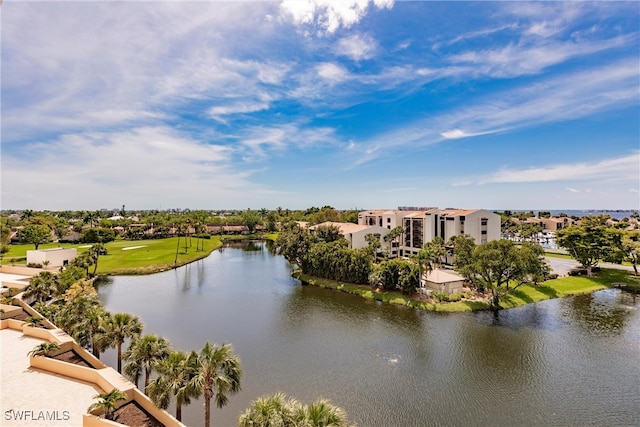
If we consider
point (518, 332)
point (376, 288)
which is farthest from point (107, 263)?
point (518, 332)

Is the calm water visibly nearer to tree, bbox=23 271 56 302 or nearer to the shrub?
the shrub

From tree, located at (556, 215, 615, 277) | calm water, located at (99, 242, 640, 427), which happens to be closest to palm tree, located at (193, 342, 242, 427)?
calm water, located at (99, 242, 640, 427)

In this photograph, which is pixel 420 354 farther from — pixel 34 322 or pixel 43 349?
pixel 34 322

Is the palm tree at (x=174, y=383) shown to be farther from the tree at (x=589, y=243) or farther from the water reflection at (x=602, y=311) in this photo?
the tree at (x=589, y=243)

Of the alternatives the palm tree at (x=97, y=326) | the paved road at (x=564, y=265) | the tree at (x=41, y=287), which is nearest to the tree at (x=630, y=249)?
the paved road at (x=564, y=265)

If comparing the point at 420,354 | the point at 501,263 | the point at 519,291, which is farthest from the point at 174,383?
the point at 519,291
